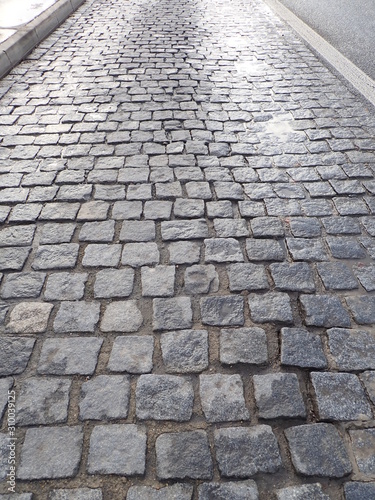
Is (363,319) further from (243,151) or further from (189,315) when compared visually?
(243,151)

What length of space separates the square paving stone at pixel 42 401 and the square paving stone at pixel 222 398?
2.40ft

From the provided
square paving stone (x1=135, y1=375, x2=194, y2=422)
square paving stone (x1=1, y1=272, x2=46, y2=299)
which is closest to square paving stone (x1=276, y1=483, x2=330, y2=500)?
square paving stone (x1=135, y1=375, x2=194, y2=422)

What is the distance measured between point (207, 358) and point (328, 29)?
8630 millimetres

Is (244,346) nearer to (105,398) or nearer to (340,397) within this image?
(340,397)

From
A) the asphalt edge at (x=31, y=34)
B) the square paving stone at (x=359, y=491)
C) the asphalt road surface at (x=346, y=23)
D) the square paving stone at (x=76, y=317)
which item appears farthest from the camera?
the asphalt road surface at (x=346, y=23)

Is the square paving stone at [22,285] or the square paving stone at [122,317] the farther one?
the square paving stone at [22,285]

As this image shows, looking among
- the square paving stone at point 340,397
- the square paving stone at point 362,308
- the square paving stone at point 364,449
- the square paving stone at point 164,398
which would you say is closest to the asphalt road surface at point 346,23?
the square paving stone at point 362,308

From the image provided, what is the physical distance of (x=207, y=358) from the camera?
2.27m

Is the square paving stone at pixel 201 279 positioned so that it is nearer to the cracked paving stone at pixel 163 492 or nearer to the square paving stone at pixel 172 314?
the square paving stone at pixel 172 314

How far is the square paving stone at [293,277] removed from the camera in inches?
106

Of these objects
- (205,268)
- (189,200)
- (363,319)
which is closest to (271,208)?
(189,200)

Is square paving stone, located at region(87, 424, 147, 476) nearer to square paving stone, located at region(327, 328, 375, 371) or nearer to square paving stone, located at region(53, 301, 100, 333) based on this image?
square paving stone, located at region(53, 301, 100, 333)

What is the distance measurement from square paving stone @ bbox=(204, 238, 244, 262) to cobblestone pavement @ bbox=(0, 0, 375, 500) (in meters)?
0.02

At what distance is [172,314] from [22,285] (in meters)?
1.09
